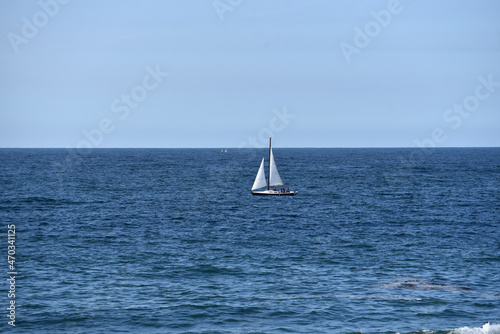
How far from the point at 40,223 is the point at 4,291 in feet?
103

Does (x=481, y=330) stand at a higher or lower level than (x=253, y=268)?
lower

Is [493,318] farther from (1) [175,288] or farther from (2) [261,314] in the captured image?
(1) [175,288]

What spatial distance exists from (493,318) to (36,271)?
33829 mm

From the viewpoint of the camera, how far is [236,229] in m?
66.0

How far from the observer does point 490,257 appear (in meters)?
49.3

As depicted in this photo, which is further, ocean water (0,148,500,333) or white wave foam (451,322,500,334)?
ocean water (0,148,500,333)

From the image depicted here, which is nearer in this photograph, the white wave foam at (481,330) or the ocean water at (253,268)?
the white wave foam at (481,330)

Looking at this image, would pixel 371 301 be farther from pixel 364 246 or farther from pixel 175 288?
pixel 364 246

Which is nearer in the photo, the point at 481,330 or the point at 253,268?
the point at 481,330

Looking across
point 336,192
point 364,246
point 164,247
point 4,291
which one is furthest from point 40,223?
point 336,192

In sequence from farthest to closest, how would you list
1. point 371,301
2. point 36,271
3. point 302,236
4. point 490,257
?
point 302,236, point 490,257, point 36,271, point 371,301

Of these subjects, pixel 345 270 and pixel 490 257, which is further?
pixel 490 257

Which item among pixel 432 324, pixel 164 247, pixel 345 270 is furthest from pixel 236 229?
pixel 432 324

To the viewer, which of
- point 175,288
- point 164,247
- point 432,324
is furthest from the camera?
point 164,247
